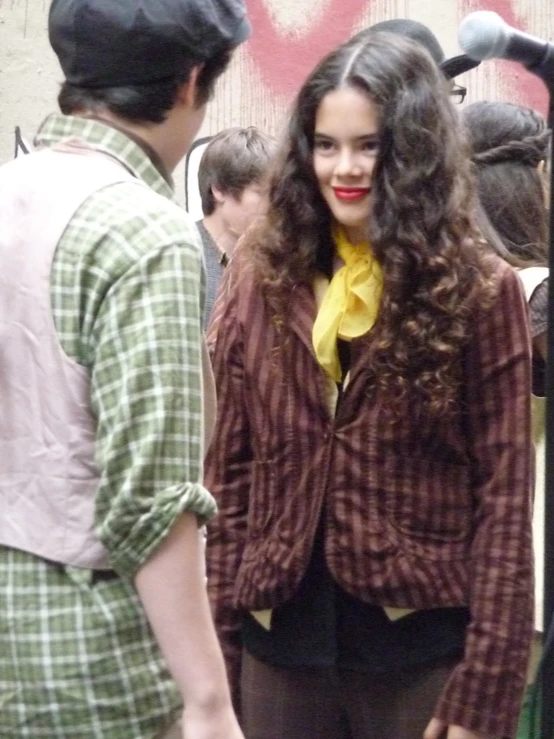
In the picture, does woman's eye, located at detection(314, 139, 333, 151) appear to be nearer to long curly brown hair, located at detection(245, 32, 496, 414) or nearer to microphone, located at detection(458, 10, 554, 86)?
long curly brown hair, located at detection(245, 32, 496, 414)

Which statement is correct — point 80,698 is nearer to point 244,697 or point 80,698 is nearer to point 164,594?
point 164,594

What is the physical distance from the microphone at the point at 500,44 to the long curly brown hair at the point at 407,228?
36cm

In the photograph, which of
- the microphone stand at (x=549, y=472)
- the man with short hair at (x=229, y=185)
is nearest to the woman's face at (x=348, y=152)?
the microphone stand at (x=549, y=472)

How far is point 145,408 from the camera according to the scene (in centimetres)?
142

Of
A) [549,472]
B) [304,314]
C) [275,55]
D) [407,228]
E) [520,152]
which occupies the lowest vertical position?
[549,472]

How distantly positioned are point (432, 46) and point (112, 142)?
118 centimetres

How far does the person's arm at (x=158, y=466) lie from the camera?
1.40m

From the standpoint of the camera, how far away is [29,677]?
1469 millimetres

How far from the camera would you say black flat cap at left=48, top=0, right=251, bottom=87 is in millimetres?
1509

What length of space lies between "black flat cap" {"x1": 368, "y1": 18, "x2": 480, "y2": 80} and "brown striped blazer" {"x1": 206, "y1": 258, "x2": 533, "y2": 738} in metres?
0.34

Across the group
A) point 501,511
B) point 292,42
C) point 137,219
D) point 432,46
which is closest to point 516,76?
point 292,42

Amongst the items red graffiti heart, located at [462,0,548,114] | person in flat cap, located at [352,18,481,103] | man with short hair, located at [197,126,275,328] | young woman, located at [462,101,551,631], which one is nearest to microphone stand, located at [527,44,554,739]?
person in flat cap, located at [352,18,481,103]

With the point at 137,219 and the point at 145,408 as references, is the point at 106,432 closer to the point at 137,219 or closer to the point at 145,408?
the point at 145,408

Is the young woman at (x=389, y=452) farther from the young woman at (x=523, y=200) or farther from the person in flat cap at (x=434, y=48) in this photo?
the young woman at (x=523, y=200)
